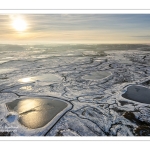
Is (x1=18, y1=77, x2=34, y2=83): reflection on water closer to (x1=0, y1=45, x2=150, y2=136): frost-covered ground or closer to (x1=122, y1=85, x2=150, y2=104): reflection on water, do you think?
(x1=0, y1=45, x2=150, y2=136): frost-covered ground

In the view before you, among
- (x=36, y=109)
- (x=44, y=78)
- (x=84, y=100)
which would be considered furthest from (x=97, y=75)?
(x=36, y=109)

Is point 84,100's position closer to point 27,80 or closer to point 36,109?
point 36,109

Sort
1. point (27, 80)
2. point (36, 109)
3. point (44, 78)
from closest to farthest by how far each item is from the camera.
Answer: point (36, 109), point (27, 80), point (44, 78)

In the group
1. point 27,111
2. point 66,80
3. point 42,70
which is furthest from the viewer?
point 42,70
